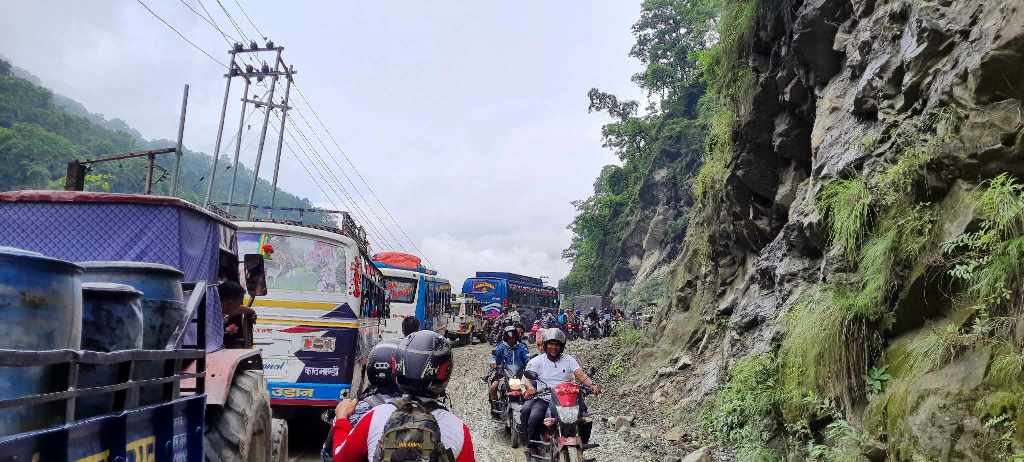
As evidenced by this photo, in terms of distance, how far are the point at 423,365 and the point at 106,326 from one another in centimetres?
141

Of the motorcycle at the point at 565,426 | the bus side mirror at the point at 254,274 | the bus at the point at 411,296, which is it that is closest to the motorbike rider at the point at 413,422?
the motorcycle at the point at 565,426

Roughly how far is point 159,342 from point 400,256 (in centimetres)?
2676

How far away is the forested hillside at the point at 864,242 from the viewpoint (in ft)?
15.8

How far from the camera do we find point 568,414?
679cm

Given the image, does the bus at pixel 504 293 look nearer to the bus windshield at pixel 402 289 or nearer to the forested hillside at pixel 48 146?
the bus windshield at pixel 402 289

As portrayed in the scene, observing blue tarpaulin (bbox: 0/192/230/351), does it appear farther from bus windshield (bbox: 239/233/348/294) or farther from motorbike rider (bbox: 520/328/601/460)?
motorbike rider (bbox: 520/328/601/460)

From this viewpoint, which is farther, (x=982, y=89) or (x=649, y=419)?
(x=649, y=419)

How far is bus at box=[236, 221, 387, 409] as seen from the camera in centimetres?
839

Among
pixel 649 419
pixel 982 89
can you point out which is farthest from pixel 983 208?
pixel 649 419

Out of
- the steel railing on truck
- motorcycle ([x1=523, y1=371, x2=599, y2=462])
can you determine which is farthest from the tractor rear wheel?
motorcycle ([x1=523, y1=371, x2=599, y2=462])

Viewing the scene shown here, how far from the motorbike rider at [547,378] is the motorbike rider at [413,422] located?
410 centimetres

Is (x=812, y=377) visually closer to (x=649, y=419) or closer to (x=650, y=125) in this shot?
(x=649, y=419)

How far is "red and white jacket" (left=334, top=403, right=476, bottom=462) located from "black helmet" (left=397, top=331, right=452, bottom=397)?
0.13 m

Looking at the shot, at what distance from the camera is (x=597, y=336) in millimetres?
34062
